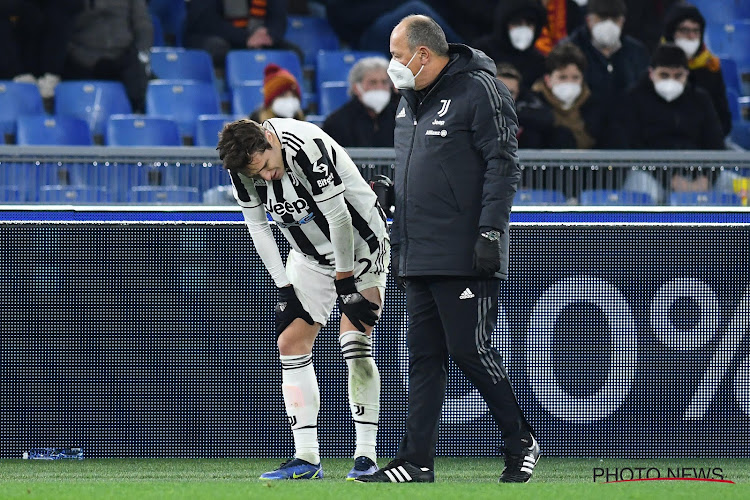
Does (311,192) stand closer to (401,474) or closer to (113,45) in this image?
(401,474)

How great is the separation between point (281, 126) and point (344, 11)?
24.3ft

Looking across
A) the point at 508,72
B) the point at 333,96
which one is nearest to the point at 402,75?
the point at 508,72

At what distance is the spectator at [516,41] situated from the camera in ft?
39.8

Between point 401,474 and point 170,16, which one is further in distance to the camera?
point 170,16

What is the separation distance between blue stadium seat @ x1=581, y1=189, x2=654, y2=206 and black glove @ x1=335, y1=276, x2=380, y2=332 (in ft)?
7.18

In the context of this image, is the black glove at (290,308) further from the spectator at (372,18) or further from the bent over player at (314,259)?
the spectator at (372,18)

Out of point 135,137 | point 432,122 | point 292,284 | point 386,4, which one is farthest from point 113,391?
point 386,4

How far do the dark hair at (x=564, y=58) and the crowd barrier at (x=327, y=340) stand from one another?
3.85 metres

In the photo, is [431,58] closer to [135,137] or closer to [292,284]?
[292,284]

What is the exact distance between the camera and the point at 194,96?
39.8 ft

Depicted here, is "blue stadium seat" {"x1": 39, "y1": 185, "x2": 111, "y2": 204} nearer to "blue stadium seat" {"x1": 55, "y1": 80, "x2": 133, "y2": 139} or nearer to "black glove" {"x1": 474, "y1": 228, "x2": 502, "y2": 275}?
"black glove" {"x1": 474, "y1": 228, "x2": 502, "y2": 275}

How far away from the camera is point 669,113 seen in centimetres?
1123

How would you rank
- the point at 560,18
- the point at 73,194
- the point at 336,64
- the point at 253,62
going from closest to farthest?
the point at 73,194, the point at 253,62, the point at 336,64, the point at 560,18

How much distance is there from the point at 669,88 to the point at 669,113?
0.28 metres
